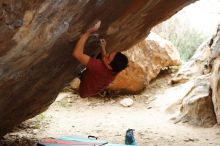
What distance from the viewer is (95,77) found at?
5.38m

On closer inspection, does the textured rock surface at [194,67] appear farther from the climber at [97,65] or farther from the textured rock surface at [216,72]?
the climber at [97,65]

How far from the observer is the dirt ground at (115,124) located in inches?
334

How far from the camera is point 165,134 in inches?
358

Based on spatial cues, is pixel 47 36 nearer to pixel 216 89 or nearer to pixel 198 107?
pixel 216 89

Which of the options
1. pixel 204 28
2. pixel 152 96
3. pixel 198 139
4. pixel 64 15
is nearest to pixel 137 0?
pixel 64 15

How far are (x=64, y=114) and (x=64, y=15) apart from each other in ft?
24.8

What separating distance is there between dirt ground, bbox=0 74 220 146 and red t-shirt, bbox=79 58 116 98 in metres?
2.69

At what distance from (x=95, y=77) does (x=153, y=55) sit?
8.39 meters

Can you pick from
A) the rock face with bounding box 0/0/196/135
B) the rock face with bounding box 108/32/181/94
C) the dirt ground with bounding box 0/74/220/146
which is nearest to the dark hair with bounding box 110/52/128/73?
the rock face with bounding box 0/0/196/135

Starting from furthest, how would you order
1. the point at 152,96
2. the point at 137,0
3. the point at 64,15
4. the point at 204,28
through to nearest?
the point at 204,28 < the point at 152,96 < the point at 137,0 < the point at 64,15

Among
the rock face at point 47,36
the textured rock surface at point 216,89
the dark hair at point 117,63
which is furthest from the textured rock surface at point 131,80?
the dark hair at point 117,63

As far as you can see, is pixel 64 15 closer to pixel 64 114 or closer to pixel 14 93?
pixel 14 93

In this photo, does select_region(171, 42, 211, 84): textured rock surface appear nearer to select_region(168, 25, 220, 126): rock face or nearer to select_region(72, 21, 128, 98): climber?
select_region(168, 25, 220, 126): rock face

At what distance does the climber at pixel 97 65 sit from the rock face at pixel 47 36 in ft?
0.44
